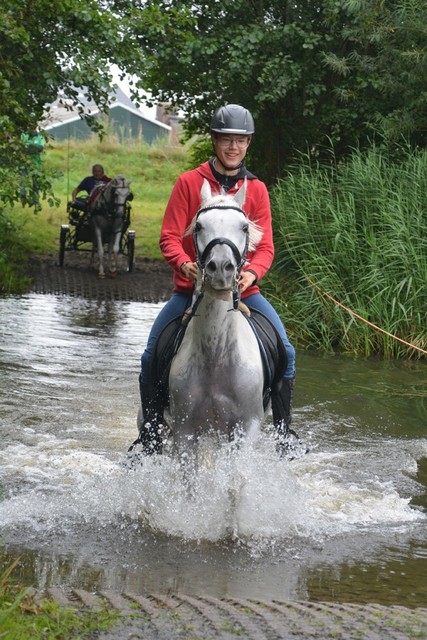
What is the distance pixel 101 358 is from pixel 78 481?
188 inches

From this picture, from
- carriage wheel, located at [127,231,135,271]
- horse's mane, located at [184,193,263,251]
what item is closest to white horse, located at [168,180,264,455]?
horse's mane, located at [184,193,263,251]

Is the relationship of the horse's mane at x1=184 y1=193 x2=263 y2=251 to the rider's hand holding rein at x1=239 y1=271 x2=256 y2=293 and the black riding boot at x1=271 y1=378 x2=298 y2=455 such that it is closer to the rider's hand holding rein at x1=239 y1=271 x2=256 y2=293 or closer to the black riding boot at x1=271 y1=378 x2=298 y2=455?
the rider's hand holding rein at x1=239 y1=271 x2=256 y2=293

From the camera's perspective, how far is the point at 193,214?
20.5 feet

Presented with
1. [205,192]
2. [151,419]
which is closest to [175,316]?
[151,419]

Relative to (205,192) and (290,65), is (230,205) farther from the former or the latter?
(290,65)

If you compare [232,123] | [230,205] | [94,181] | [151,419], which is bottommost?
[151,419]

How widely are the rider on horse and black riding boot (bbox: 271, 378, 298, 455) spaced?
0.24 metres

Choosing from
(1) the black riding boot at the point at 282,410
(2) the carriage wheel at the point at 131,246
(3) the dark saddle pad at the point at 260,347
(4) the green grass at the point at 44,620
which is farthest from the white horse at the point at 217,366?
(2) the carriage wheel at the point at 131,246

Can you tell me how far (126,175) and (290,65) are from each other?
63.5 ft

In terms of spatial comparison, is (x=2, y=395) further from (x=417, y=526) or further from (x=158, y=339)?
(x=417, y=526)

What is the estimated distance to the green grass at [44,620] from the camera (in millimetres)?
3746

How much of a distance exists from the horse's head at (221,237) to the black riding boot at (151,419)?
114 centimetres

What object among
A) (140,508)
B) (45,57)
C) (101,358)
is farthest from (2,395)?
(45,57)

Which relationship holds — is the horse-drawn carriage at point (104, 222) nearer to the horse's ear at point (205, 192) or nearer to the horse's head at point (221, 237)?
the horse's ear at point (205, 192)
